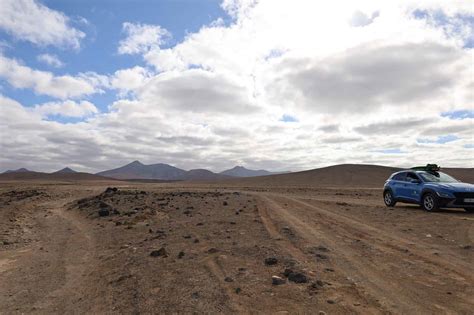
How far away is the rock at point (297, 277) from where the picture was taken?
600 cm

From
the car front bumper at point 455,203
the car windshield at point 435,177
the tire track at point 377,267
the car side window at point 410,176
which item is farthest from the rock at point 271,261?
the car side window at point 410,176

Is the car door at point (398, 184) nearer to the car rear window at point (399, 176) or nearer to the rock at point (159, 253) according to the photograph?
the car rear window at point (399, 176)

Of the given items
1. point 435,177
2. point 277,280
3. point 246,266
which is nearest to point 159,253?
point 246,266

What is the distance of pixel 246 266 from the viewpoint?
23.0 ft

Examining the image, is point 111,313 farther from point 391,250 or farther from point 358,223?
point 358,223

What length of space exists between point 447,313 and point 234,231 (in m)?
6.21

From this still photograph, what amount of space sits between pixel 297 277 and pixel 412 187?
40.8 feet

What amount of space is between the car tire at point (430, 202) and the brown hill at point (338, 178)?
146 ft

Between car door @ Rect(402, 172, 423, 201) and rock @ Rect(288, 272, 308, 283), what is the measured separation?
1188 centimetres

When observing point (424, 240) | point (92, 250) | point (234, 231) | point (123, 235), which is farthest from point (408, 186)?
point (92, 250)

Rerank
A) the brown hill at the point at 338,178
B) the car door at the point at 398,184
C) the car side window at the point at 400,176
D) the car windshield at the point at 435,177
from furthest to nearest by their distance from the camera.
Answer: the brown hill at the point at 338,178 → the car side window at the point at 400,176 → the car door at the point at 398,184 → the car windshield at the point at 435,177

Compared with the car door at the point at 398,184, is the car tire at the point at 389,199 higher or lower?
lower

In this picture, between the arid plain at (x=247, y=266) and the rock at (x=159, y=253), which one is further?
the rock at (x=159, y=253)

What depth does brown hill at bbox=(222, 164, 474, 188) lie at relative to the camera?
6303cm
